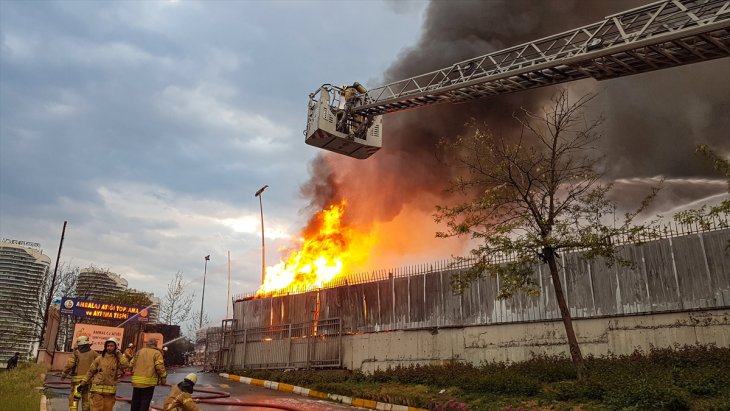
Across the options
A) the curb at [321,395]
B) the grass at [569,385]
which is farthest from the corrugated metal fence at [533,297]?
the curb at [321,395]

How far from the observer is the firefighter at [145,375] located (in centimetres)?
877

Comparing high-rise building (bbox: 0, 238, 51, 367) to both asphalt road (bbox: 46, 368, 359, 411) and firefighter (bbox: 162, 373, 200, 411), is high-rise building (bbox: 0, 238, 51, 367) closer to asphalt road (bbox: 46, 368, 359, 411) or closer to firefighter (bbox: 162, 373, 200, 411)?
asphalt road (bbox: 46, 368, 359, 411)

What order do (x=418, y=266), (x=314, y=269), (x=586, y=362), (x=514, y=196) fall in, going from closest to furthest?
1. (x=586, y=362)
2. (x=514, y=196)
3. (x=418, y=266)
4. (x=314, y=269)

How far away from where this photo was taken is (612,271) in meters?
15.3

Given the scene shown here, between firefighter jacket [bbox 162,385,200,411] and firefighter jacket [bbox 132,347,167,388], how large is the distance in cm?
217

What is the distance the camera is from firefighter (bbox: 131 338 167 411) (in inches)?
345

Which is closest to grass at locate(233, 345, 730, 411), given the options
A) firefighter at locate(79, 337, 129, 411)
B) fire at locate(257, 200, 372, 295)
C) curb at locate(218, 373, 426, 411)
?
curb at locate(218, 373, 426, 411)

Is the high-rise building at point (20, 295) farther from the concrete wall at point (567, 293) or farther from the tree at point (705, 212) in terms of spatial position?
the tree at point (705, 212)

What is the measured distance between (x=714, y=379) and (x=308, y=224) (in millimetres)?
22221

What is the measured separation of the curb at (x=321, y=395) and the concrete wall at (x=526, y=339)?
9.41 feet

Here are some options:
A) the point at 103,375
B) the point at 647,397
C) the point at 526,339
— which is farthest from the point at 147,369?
the point at 526,339

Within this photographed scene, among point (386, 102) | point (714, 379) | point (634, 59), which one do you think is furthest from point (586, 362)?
point (386, 102)

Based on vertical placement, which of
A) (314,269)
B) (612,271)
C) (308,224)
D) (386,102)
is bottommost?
(612,271)

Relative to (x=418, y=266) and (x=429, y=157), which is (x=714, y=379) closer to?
(x=418, y=266)
